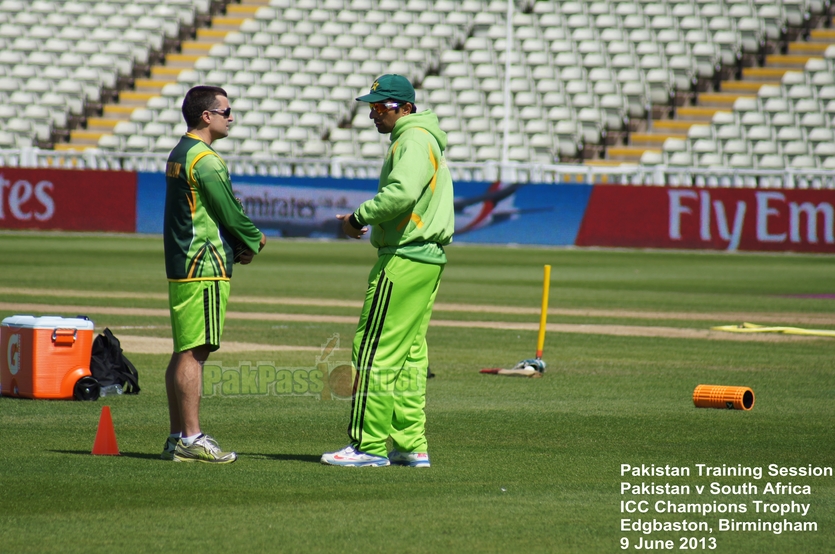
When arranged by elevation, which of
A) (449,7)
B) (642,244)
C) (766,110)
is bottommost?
(642,244)

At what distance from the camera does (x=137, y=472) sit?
713 cm

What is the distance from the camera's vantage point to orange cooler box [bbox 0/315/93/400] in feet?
31.6

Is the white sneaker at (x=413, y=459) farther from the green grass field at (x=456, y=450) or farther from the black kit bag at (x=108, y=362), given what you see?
the black kit bag at (x=108, y=362)

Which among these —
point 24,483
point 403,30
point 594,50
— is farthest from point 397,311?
point 403,30

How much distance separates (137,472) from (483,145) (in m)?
32.5

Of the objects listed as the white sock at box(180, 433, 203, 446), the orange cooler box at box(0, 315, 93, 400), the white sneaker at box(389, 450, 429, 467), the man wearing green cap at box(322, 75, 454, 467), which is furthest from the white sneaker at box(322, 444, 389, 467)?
the orange cooler box at box(0, 315, 93, 400)

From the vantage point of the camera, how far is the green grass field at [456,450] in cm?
587

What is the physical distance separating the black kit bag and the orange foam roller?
425 cm

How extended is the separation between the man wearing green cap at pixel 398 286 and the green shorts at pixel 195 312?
2.53ft

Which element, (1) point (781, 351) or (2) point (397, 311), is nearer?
(2) point (397, 311)

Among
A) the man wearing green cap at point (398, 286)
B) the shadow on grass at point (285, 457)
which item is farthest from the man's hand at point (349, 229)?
the shadow on grass at point (285, 457)

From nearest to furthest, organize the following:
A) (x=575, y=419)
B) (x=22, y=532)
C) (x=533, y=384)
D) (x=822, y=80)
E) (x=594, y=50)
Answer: (x=22, y=532), (x=575, y=419), (x=533, y=384), (x=822, y=80), (x=594, y=50)

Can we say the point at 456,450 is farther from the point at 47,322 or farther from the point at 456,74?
the point at 456,74

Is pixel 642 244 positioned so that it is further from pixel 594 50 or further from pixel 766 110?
pixel 594 50
